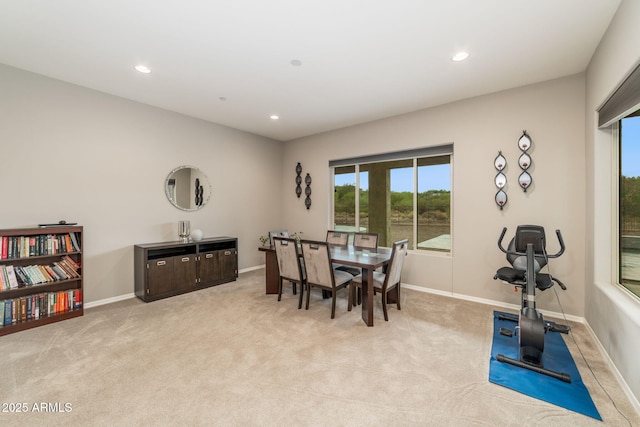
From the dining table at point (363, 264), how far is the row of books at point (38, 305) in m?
2.34

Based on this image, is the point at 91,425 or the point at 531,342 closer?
the point at 91,425

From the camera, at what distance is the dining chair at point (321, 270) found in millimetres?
3132

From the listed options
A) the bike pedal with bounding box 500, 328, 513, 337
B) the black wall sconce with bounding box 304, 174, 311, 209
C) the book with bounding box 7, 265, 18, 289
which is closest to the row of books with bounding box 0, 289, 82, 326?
the book with bounding box 7, 265, 18, 289

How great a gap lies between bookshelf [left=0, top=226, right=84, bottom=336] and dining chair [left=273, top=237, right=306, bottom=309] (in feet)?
7.82

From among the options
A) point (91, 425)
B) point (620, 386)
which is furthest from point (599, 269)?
point (91, 425)

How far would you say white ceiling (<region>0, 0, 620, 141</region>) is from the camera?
2.13m

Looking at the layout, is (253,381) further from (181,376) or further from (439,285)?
(439,285)

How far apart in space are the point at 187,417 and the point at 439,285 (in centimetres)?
362

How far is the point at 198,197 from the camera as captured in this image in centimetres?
478

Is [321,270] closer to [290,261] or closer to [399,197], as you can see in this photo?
[290,261]

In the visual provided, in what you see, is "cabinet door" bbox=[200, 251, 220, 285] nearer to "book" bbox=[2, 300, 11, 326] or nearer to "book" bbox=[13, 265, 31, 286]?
"book" bbox=[13, 265, 31, 286]

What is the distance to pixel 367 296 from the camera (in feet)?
9.99

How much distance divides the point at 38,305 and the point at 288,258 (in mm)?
2820

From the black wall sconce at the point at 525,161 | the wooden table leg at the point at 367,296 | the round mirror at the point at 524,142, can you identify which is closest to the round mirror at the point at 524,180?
the black wall sconce at the point at 525,161
